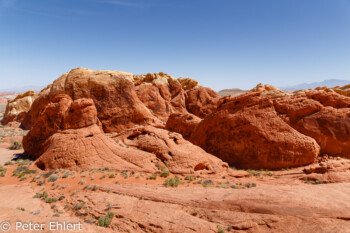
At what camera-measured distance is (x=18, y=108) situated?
3491cm

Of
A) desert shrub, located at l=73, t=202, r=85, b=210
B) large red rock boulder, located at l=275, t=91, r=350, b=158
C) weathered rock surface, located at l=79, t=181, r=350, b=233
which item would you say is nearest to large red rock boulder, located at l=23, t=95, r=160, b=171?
weathered rock surface, located at l=79, t=181, r=350, b=233

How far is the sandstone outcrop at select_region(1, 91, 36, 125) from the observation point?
109 ft

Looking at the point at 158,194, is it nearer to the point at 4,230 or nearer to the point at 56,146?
the point at 4,230

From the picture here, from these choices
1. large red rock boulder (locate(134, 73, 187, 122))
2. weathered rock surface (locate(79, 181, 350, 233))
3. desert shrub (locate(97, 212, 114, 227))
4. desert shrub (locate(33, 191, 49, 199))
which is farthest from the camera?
large red rock boulder (locate(134, 73, 187, 122))

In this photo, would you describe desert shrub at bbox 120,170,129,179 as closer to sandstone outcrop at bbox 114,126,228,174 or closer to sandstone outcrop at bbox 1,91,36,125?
sandstone outcrop at bbox 114,126,228,174

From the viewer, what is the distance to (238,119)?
12.8 m

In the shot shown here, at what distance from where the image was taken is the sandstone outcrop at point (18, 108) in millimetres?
33250

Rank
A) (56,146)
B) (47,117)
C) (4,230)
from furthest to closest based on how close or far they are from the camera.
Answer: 1. (47,117)
2. (56,146)
3. (4,230)

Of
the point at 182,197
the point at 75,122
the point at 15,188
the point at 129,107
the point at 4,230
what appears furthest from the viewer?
the point at 129,107

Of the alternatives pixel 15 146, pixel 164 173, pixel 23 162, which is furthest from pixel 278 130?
pixel 15 146

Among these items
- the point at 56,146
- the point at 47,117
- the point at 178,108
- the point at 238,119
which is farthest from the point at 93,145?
the point at 178,108

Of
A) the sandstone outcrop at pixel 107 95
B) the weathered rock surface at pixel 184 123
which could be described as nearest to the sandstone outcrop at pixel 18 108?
the sandstone outcrop at pixel 107 95

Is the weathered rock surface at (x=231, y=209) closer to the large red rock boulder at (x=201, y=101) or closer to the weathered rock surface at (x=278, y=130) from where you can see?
the weathered rock surface at (x=278, y=130)

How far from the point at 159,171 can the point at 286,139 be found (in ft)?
25.6
